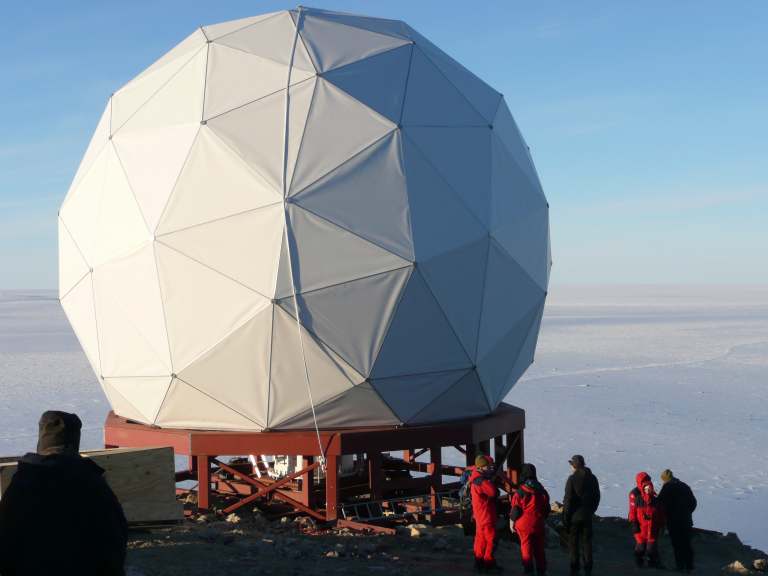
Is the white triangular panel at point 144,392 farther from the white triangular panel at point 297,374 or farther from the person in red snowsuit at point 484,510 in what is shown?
the person in red snowsuit at point 484,510

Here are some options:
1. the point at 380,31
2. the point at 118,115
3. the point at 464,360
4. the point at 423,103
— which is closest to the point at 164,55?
the point at 118,115

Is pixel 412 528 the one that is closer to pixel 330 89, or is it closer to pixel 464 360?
pixel 464 360

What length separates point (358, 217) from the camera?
14.4 meters

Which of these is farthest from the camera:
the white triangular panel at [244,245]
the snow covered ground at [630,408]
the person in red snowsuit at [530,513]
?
the snow covered ground at [630,408]

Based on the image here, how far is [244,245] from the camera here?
14195mm

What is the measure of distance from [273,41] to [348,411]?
6969mm

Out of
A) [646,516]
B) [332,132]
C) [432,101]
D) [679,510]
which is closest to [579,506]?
[646,516]

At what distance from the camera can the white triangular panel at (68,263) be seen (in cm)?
1666

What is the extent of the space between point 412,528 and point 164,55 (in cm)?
1082

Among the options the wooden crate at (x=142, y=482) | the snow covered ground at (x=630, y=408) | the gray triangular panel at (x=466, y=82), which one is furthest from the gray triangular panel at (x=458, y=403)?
the gray triangular panel at (x=466, y=82)

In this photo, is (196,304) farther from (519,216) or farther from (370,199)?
(519,216)

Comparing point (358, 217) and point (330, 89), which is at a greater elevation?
point (330, 89)

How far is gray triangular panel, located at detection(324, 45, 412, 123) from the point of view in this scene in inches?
602

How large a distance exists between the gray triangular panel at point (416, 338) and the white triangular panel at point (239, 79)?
4.23 m
